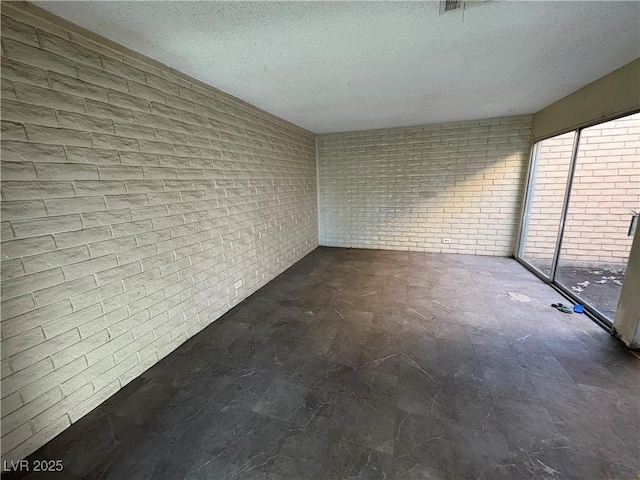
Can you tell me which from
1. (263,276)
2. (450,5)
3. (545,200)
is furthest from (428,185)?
(450,5)

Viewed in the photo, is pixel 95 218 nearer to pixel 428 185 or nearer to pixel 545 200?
pixel 428 185

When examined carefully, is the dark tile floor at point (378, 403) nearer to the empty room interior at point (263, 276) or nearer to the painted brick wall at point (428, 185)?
the empty room interior at point (263, 276)

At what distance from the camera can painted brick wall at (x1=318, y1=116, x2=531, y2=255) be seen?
4.62 meters

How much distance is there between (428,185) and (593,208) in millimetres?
2344

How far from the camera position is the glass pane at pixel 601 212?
3.08 m

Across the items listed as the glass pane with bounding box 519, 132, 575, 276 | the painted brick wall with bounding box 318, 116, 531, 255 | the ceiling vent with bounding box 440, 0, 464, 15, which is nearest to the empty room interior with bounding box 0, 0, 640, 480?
the ceiling vent with bounding box 440, 0, 464, 15

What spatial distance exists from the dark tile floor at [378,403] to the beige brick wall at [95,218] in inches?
11.7

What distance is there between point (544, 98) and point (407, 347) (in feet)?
12.3

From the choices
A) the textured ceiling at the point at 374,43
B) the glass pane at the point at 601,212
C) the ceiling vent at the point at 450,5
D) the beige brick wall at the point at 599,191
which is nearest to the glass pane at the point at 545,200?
the beige brick wall at the point at 599,191

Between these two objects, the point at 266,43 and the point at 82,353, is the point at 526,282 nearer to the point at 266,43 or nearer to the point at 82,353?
the point at 266,43

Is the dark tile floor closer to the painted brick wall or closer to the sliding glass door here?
the sliding glass door

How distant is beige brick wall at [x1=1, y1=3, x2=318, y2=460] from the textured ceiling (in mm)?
277

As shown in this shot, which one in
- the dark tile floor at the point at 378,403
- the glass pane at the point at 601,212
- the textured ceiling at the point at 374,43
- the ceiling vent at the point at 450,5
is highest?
the textured ceiling at the point at 374,43

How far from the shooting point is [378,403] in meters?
1.77
